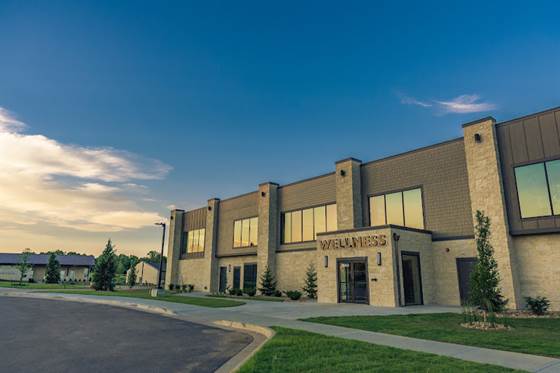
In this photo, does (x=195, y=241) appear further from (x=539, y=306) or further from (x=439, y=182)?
(x=539, y=306)

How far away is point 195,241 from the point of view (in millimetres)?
43500

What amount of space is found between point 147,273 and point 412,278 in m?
55.3

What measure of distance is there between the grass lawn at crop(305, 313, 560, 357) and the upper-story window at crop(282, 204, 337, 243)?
1385 cm

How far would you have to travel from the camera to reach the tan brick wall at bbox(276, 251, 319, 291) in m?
29.0

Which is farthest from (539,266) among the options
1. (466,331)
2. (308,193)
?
(308,193)

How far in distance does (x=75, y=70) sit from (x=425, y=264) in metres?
25.2

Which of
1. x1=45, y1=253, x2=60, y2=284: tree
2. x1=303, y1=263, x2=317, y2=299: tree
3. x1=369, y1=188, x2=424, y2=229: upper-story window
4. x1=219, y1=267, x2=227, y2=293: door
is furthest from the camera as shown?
x1=45, y1=253, x2=60, y2=284: tree

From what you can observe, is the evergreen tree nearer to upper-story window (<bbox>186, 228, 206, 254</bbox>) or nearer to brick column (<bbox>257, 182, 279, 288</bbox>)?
brick column (<bbox>257, 182, 279, 288</bbox>)

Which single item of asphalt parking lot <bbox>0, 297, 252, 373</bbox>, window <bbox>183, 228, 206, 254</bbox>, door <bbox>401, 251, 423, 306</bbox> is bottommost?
asphalt parking lot <bbox>0, 297, 252, 373</bbox>

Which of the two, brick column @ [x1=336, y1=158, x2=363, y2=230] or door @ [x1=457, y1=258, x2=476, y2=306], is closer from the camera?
door @ [x1=457, y1=258, x2=476, y2=306]

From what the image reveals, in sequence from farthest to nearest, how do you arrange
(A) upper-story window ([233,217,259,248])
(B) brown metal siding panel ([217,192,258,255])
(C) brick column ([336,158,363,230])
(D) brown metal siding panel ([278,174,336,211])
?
(B) brown metal siding panel ([217,192,258,255]), (A) upper-story window ([233,217,259,248]), (D) brown metal siding panel ([278,174,336,211]), (C) brick column ([336,158,363,230])

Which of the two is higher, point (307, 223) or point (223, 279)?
point (307, 223)

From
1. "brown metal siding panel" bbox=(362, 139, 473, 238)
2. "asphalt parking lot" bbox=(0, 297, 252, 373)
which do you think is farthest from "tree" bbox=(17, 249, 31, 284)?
"brown metal siding panel" bbox=(362, 139, 473, 238)

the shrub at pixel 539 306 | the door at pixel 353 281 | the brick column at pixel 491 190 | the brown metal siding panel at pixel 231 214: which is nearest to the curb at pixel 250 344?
the door at pixel 353 281
